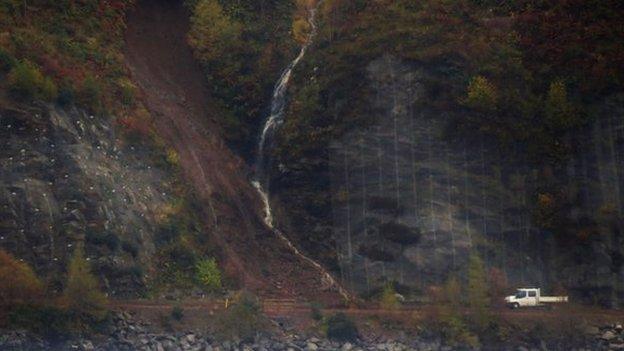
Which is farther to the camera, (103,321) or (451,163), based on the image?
(451,163)

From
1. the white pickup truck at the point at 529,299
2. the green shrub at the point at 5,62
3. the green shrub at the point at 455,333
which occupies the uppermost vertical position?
the green shrub at the point at 5,62

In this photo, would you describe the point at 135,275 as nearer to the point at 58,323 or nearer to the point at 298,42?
the point at 58,323

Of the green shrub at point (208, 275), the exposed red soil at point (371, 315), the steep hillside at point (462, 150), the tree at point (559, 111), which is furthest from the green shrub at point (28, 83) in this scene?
the tree at point (559, 111)

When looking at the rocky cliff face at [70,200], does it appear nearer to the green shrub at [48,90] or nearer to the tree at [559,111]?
the green shrub at [48,90]

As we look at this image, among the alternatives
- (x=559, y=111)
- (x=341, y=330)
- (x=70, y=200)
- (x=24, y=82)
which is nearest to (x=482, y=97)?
(x=559, y=111)

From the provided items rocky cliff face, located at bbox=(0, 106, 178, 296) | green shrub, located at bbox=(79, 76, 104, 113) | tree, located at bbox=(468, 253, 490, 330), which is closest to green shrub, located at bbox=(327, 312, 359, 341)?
tree, located at bbox=(468, 253, 490, 330)

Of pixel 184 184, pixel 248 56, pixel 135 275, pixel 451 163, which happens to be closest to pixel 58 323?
pixel 135 275
